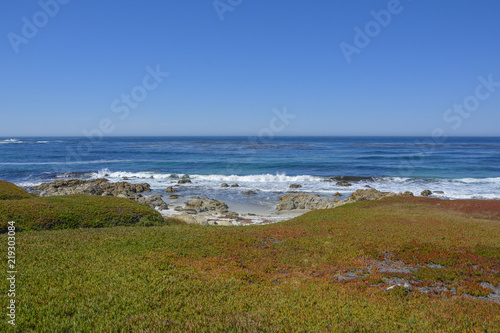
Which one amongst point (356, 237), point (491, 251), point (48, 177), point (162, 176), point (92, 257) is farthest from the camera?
point (162, 176)

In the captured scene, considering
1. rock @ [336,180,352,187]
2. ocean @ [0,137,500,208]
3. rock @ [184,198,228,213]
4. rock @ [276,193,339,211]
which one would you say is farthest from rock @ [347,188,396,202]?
rock @ [184,198,228,213]

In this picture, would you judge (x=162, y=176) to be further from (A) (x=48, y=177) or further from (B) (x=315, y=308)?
(B) (x=315, y=308)

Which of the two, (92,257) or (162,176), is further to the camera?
(162,176)

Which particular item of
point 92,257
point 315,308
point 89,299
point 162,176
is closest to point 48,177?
point 162,176

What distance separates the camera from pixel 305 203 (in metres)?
36.1

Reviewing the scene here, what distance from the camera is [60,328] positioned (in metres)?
6.79

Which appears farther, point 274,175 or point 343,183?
point 274,175

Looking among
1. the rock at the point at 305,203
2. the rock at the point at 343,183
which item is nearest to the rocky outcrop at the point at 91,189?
the rock at the point at 305,203

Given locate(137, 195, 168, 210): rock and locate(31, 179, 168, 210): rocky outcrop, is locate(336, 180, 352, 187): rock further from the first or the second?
locate(31, 179, 168, 210): rocky outcrop

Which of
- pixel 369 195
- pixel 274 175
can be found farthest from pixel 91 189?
pixel 369 195

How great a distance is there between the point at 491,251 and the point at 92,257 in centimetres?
1677

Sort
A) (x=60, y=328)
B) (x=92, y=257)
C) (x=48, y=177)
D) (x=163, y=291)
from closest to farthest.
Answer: (x=60, y=328), (x=163, y=291), (x=92, y=257), (x=48, y=177)

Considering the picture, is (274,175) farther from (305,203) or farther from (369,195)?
(305,203)

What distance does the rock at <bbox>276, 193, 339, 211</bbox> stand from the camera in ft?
115
